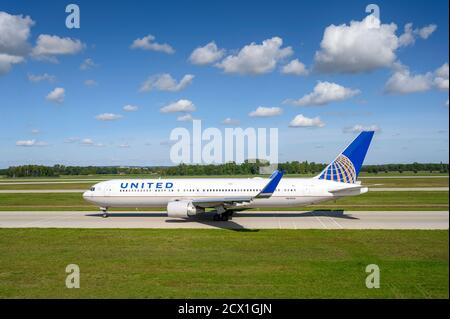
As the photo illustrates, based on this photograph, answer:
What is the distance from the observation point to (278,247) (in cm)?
2058

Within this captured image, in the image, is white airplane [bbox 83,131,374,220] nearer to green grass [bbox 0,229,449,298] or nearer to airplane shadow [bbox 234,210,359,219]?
airplane shadow [bbox 234,210,359,219]

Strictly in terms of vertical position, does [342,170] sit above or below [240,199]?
above

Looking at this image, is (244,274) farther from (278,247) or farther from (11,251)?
(11,251)

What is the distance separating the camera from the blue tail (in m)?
31.5

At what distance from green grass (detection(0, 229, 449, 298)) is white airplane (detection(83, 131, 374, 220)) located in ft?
20.7

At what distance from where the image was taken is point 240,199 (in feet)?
91.9

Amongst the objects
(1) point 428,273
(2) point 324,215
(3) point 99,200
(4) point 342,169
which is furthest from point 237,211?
(1) point 428,273

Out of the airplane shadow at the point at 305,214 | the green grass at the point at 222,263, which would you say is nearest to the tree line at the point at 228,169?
the airplane shadow at the point at 305,214

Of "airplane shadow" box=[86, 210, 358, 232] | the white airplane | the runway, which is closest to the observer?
the runway

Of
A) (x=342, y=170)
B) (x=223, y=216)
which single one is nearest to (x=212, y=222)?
(x=223, y=216)

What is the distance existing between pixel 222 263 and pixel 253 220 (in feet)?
44.4

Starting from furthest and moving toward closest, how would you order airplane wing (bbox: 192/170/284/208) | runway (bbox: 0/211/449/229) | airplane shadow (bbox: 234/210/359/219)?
1. airplane shadow (bbox: 234/210/359/219)
2. runway (bbox: 0/211/449/229)
3. airplane wing (bbox: 192/170/284/208)

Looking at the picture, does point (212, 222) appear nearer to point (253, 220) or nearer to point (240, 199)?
point (253, 220)

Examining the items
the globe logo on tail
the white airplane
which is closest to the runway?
the white airplane
